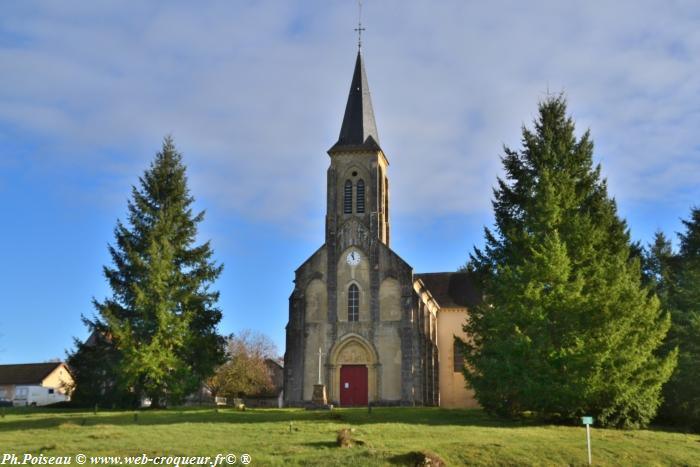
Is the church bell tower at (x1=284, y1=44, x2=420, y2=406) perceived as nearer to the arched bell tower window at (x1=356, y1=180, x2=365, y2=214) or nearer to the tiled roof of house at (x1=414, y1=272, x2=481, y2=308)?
the arched bell tower window at (x1=356, y1=180, x2=365, y2=214)

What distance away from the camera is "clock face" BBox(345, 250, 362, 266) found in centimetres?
4269

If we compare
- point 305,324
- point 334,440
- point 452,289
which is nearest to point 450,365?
point 452,289

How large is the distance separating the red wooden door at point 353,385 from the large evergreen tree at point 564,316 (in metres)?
Answer: 11.3

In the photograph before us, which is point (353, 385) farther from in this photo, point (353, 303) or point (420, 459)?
point (420, 459)

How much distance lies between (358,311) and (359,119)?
528 inches

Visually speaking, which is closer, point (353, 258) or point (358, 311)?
point (358, 311)

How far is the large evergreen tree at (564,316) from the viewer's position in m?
26.7

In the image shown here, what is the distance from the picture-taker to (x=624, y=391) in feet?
87.3

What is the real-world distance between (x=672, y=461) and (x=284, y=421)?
1368 cm

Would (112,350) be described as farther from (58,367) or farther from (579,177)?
(58,367)

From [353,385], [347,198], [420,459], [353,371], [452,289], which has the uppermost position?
[347,198]

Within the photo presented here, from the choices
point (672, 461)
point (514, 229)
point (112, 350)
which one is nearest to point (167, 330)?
point (112, 350)

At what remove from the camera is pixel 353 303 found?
42219mm

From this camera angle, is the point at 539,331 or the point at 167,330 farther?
the point at 167,330
